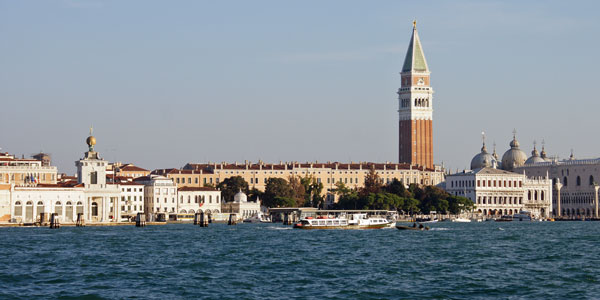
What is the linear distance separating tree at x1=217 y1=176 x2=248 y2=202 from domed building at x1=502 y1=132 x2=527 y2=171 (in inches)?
1521

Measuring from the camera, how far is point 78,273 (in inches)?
1359

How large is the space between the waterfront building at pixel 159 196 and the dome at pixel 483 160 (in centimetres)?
4377

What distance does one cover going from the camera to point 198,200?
104000 millimetres

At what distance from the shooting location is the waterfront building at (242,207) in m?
104

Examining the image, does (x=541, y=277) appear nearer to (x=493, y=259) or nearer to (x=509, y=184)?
(x=493, y=259)

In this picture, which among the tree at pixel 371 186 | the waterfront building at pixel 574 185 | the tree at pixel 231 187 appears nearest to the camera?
the tree at pixel 371 186

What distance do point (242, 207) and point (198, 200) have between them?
4.06m

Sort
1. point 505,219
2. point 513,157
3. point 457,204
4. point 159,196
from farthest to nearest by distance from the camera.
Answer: point 513,157 < point 505,219 < point 457,204 < point 159,196

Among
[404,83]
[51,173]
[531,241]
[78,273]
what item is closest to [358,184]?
[404,83]

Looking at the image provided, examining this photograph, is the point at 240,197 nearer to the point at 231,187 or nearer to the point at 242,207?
the point at 242,207

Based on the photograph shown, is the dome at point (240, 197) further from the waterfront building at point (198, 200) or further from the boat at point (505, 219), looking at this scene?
the boat at point (505, 219)

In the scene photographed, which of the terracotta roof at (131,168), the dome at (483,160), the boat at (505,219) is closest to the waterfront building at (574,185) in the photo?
the dome at (483,160)

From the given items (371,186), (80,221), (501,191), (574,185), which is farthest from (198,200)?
(574,185)

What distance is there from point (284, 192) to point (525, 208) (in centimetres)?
2885
